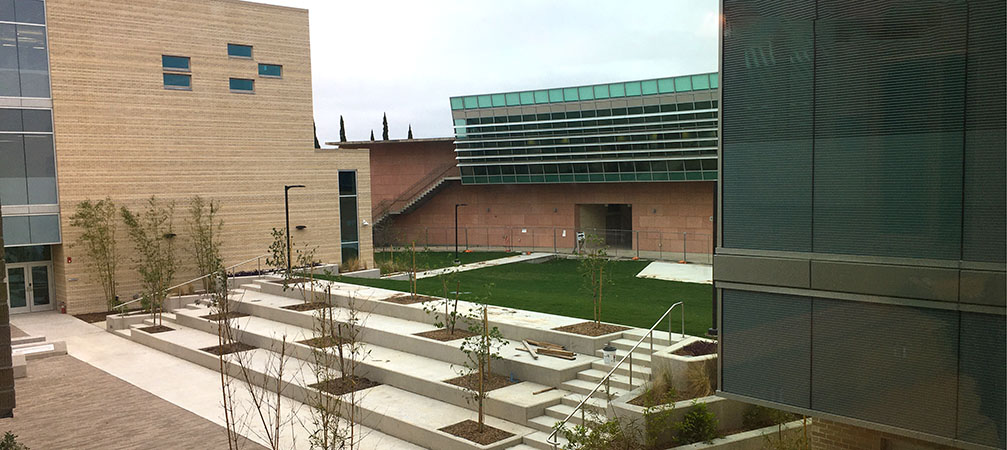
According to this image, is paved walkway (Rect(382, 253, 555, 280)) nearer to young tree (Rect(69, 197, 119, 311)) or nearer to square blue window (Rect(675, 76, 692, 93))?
young tree (Rect(69, 197, 119, 311))

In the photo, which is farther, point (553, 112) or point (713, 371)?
point (553, 112)

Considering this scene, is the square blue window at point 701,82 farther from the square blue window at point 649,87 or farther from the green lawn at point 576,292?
the green lawn at point 576,292

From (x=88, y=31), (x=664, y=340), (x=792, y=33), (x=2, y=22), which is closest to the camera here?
(x=792, y=33)

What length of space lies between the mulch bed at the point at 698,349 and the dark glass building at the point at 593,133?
2422 cm

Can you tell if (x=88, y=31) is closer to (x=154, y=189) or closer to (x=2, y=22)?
(x=2, y=22)

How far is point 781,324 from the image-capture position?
29.5 ft

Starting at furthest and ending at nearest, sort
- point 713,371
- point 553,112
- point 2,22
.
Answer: point 553,112 → point 2,22 → point 713,371

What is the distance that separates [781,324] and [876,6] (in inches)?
151

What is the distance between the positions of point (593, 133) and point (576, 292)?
62.3 feet

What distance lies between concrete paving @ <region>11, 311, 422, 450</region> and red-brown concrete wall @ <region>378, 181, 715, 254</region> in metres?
22.7

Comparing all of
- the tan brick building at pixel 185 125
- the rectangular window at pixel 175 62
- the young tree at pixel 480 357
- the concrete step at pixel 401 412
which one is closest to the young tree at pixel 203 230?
the tan brick building at pixel 185 125

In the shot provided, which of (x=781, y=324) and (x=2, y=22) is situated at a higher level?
(x=2, y=22)

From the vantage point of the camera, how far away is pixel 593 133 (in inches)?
1630

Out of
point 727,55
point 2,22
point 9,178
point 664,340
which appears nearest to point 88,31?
point 2,22
